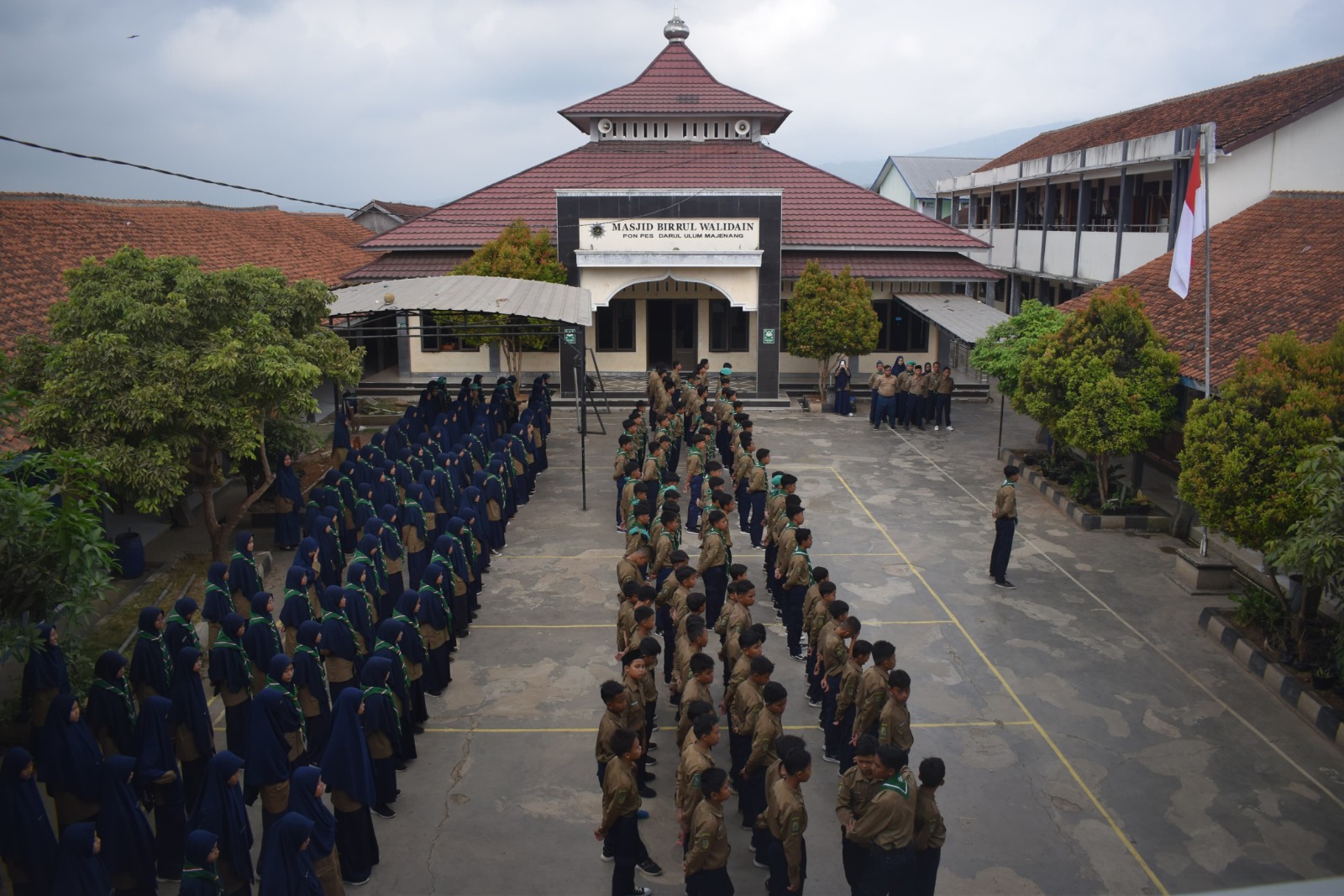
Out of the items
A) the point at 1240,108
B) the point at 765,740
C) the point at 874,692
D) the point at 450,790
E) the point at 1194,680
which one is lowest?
the point at 450,790

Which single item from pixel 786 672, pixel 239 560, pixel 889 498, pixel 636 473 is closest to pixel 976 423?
pixel 889 498

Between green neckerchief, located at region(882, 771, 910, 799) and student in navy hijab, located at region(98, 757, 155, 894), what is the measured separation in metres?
4.70

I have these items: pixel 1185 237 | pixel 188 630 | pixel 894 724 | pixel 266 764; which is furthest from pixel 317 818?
pixel 1185 237

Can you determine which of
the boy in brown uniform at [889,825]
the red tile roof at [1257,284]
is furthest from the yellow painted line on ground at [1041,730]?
the red tile roof at [1257,284]

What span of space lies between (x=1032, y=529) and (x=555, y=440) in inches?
363

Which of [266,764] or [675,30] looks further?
[675,30]

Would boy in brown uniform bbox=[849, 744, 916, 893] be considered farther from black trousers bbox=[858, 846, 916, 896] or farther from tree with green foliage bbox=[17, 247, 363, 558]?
tree with green foliage bbox=[17, 247, 363, 558]

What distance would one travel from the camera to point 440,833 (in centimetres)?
717

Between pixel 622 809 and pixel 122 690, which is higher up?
pixel 122 690

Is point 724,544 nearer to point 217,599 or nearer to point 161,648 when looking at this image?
point 217,599

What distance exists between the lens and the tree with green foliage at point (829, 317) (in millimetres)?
21062

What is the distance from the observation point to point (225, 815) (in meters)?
5.92

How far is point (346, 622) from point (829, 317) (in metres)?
14.8

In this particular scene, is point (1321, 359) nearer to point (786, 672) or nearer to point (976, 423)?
point (786, 672)
